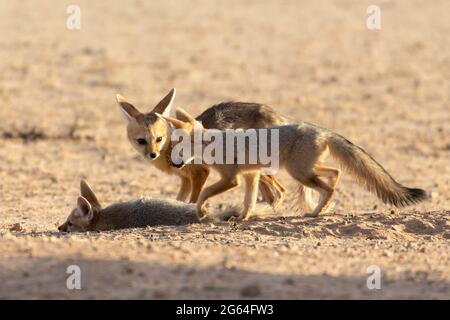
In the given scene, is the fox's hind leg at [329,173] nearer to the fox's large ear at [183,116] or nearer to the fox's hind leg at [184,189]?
the fox's large ear at [183,116]

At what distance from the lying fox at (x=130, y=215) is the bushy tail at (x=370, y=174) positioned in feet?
4.85

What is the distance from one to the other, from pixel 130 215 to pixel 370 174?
2.29 meters

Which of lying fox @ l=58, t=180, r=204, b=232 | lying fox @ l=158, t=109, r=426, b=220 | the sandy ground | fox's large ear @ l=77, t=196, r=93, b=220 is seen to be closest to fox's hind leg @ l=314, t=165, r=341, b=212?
lying fox @ l=158, t=109, r=426, b=220

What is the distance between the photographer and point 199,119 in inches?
400

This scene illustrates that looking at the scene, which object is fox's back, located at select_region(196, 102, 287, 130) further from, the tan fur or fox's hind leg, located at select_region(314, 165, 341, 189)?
the tan fur

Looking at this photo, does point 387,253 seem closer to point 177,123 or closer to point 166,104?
point 177,123

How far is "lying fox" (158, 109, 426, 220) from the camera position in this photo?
911 cm

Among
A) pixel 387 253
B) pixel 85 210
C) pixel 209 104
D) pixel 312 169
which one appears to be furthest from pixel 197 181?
pixel 209 104

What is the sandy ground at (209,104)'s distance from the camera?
273 inches

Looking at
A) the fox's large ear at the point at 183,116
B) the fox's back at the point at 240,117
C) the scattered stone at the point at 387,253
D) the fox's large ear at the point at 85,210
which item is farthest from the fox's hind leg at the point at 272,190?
the scattered stone at the point at 387,253

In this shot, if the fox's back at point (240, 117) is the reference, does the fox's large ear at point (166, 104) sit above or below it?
above

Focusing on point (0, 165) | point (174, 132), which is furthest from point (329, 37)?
point (174, 132)
